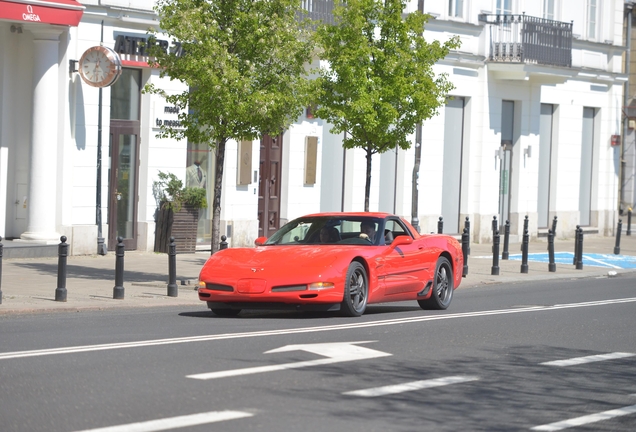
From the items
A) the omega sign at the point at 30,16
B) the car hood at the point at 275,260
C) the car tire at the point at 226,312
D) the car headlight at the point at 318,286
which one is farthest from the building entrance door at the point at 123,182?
the car headlight at the point at 318,286

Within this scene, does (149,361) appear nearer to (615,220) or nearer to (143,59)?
(143,59)

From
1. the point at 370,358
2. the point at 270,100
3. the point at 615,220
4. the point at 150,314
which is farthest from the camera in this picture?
the point at 615,220

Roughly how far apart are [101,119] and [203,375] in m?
15.3

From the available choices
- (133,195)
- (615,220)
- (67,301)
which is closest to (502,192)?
(615,220)

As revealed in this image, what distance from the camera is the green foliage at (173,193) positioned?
81.3 feet

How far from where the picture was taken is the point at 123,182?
80.7 feet

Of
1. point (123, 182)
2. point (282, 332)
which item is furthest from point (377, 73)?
point (282, 332)

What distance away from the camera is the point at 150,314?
14.2m

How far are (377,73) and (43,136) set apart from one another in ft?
20.9

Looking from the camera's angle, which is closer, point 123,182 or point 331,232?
point 331,232

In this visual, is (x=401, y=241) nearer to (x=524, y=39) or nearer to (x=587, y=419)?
(x=587, y=419)

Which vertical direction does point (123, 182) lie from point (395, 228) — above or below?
above

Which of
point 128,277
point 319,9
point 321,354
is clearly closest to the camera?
point 321,354

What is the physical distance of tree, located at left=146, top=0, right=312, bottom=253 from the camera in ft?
57.3
